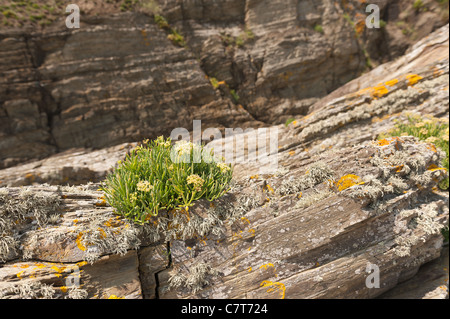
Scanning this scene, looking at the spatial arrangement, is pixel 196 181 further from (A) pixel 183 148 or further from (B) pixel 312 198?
(B) pixel 312 198

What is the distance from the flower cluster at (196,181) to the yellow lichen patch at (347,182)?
266 centimetres

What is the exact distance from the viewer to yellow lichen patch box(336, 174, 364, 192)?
490 cm

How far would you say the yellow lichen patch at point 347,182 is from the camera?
4.90 meters

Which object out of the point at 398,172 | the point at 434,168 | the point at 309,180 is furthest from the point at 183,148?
the point at 434,168

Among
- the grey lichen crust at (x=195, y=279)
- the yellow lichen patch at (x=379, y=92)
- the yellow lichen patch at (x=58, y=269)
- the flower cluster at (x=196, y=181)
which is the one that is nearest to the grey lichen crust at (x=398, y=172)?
the flower cluster at (x=196, y=181)

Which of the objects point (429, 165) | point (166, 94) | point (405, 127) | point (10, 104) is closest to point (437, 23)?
point (405, 127)

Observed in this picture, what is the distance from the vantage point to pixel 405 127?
8055mm

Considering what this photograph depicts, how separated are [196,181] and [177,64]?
1401 centimetres

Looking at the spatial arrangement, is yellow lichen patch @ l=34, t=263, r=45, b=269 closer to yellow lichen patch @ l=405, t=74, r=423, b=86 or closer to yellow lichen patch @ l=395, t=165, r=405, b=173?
yellow lichen patch @ l=395, t=165, r=405, b=173

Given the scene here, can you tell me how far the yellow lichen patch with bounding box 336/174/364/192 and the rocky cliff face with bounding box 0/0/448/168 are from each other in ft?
39.0

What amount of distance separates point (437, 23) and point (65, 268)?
2407cm

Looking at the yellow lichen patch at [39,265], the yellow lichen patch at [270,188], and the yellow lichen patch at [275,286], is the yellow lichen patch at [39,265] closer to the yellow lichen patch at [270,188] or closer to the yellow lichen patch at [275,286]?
the yellow lichen patch at [275,286]
